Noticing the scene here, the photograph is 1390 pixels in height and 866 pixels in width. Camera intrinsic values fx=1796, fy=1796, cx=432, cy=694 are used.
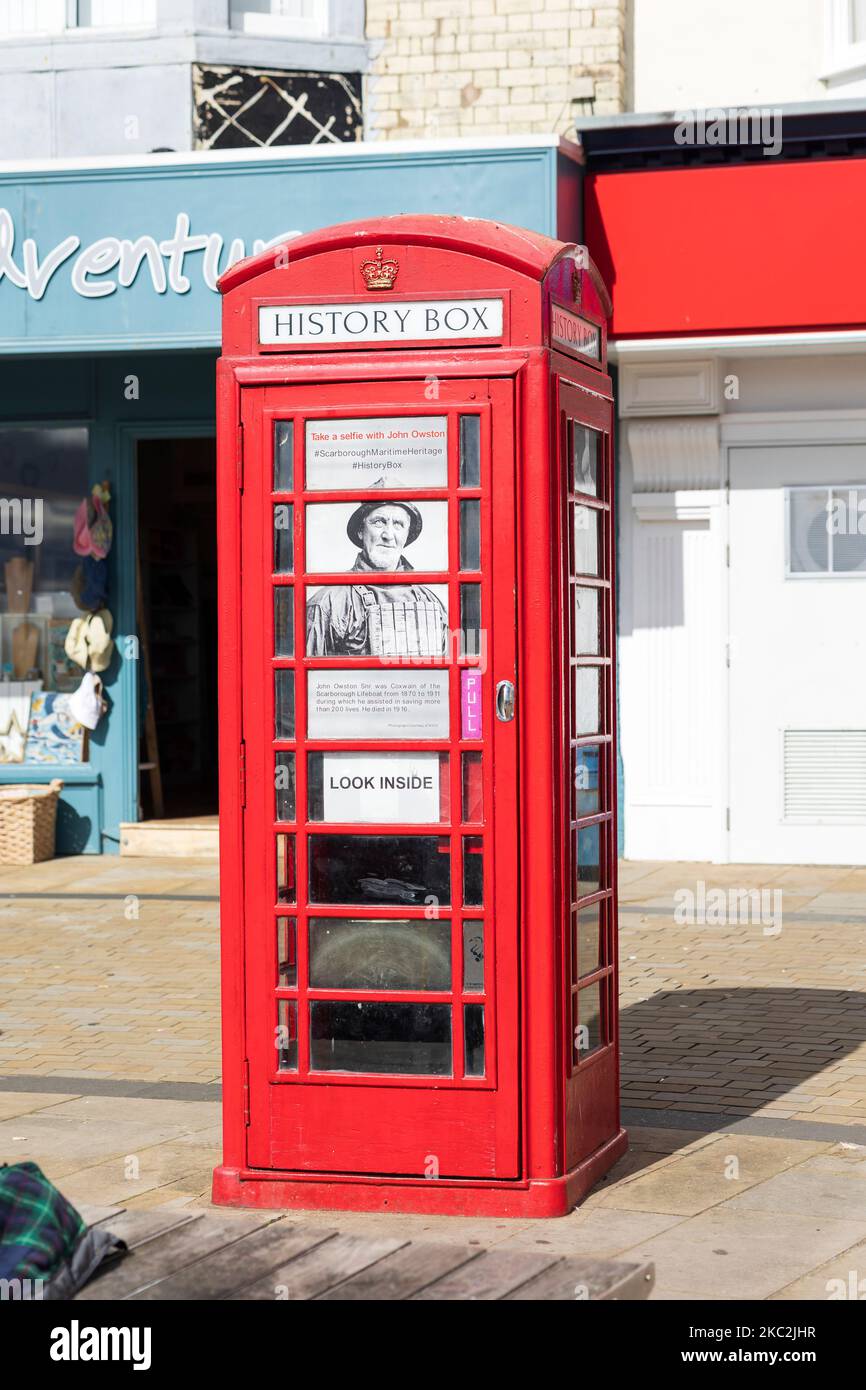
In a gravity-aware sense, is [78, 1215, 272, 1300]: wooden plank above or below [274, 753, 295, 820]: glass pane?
below

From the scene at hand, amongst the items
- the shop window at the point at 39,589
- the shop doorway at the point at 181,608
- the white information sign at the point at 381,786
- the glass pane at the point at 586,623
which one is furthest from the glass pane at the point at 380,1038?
the shop doorway at the point at 181,608

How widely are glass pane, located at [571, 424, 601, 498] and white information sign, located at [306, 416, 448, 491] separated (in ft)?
1.54

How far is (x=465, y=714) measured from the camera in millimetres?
→ 5129

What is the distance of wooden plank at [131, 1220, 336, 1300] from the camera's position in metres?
3.44

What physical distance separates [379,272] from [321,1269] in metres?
2.84

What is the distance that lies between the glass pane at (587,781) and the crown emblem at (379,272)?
4.82 ft

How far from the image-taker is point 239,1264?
3576 mm

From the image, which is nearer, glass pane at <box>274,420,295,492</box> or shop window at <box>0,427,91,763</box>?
glass pane at <box>274,420,295,492</box>

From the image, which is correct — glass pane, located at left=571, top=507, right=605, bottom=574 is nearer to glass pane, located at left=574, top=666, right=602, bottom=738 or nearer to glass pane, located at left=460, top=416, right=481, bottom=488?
glass pane, located at left=574, top=666, right=602, bottom=738

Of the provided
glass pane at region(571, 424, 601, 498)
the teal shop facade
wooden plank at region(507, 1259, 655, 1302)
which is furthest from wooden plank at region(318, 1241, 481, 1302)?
the teal shop facade

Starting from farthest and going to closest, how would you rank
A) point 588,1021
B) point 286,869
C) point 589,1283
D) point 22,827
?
point 22,827 < point 588,1021 < point 286,869 < point 589,1283

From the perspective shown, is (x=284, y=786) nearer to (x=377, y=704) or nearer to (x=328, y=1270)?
(x=377, y=704)

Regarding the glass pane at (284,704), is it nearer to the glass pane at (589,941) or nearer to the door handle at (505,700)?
the door handle at (505,700)

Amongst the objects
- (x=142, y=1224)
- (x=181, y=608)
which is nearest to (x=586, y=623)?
(x=142, y=1224)
